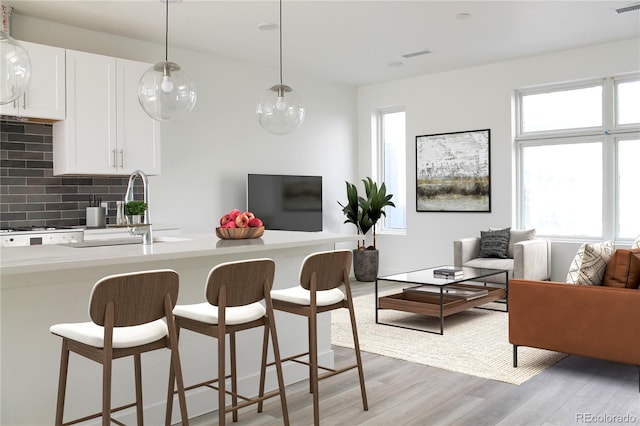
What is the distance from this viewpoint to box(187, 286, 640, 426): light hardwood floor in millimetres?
3104

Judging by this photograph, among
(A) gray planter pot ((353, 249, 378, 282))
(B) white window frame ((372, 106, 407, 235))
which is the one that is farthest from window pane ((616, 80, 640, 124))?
(A) gray planter pot ((353, 249, 378, 282))

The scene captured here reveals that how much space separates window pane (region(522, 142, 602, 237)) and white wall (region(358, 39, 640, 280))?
270mm

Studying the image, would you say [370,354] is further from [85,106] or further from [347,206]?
[347,206]

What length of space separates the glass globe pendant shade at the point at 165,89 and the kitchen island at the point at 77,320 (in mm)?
781

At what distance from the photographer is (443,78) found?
7727mm

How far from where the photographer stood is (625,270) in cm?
362

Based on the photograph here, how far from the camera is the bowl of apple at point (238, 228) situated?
134 inches

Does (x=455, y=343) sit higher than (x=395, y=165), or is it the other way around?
(x=395, y=165)

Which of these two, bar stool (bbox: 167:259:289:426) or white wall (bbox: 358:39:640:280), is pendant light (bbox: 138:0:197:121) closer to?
bar stool (bbox: 167:259:289:426)

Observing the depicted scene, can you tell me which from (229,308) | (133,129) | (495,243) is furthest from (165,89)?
(495,243)

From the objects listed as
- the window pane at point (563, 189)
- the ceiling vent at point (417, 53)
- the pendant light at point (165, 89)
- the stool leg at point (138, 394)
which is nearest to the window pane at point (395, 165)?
the ceiling vent at point (417, 53)

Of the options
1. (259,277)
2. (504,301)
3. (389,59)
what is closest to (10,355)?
(259,277)

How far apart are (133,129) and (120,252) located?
2962mm

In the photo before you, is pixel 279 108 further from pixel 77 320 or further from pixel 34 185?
pixel 34 185
